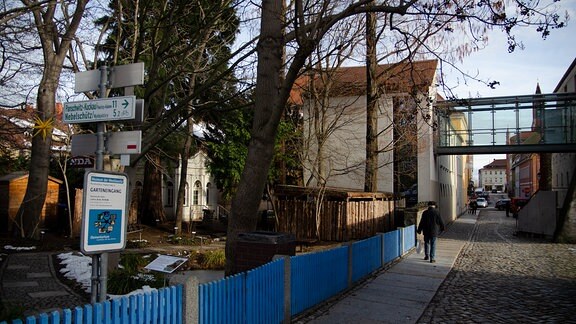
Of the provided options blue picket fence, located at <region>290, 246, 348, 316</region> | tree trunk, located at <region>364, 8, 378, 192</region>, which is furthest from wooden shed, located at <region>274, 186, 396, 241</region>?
blue picket fence, located at <region>290, 246, 348, 316</region>

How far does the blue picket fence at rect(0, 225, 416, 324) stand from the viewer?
3773mm

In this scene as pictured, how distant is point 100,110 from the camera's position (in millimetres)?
5188

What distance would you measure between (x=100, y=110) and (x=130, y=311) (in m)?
2.29

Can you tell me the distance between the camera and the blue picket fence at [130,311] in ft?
11.0

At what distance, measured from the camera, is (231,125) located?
79.5 ft

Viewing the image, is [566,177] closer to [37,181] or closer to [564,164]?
[564,164]

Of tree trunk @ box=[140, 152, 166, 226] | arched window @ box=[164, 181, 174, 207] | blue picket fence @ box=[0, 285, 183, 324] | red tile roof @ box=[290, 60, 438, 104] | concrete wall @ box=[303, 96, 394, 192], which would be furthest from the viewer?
arched window @ box=[164, 181, 174, 207]

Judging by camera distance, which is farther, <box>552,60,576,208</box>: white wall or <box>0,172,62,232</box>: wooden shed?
<box>552,60,576,208</box>: white wall

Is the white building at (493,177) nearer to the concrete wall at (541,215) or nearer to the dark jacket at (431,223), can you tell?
the concrete wall at (541,215)

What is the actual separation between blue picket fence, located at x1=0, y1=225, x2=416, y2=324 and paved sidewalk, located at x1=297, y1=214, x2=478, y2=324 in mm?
281

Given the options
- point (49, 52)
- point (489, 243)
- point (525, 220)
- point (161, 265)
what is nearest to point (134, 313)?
point (161, 265)

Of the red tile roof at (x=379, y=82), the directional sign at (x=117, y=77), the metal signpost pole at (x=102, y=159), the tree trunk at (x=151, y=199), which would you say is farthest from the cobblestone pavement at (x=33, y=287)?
the tree trunk at (x=151, y=199)

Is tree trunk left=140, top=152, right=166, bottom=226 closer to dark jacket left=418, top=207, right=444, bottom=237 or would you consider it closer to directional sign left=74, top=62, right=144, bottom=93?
dark jacket left=418, top=207, right=444, bottom=237

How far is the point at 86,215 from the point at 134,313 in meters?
1.06
